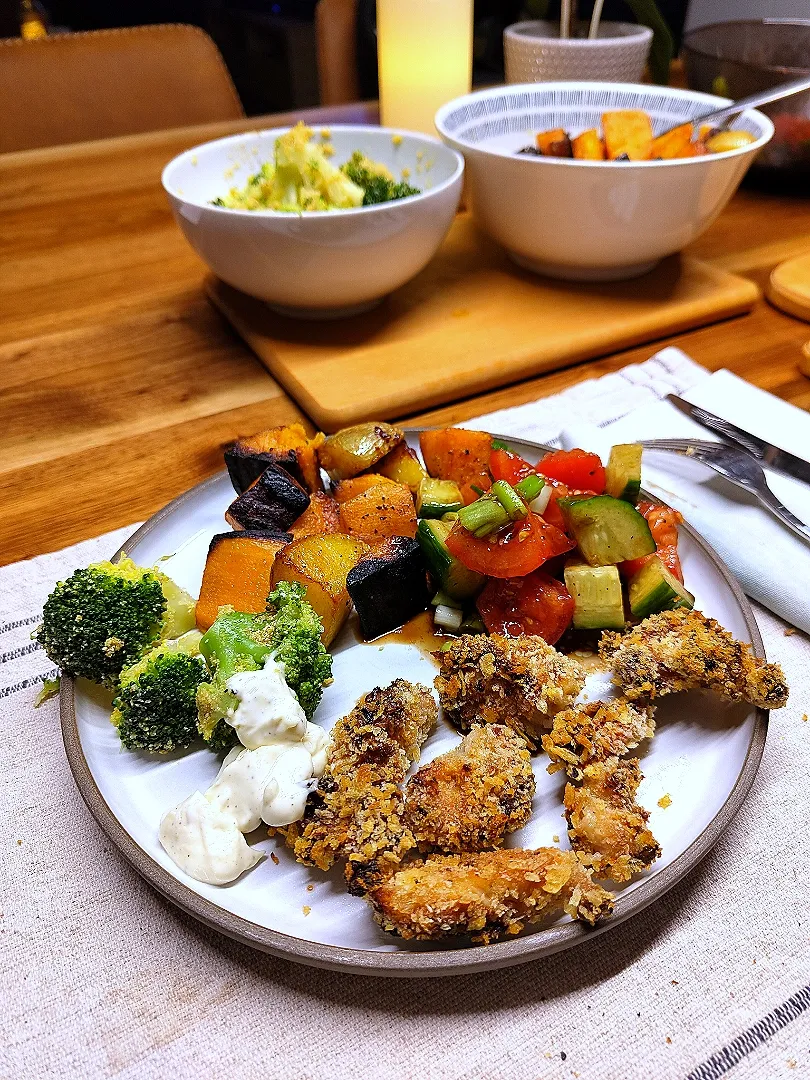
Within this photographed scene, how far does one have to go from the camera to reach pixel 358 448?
1.48 metres

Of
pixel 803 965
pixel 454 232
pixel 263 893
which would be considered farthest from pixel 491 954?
pixel 454 232

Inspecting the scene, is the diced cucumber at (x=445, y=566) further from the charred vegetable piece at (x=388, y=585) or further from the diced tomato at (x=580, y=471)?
the diced tomato at (x=580, y=471)

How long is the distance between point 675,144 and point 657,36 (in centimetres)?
151

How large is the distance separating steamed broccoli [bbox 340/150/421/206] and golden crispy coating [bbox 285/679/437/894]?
1.51m

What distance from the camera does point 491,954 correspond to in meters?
0.87

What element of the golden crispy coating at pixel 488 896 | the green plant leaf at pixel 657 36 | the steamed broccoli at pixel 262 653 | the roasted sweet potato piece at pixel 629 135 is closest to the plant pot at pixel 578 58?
the green plant leaf at pixel 657 36

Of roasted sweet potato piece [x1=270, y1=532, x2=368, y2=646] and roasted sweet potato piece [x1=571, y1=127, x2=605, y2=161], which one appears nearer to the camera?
roasted sweet potato piece [x1=270, y1=532, x2=368, y2=646]

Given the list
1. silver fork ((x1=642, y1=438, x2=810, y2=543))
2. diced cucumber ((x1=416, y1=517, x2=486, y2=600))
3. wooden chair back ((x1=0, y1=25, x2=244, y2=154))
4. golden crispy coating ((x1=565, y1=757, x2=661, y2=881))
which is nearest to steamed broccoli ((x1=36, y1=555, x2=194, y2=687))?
diced cucumber ((x1=416, y1=517, x2=486, y2=600))

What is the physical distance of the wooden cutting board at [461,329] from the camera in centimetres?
197

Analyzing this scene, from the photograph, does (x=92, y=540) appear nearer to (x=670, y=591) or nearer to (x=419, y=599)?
(x=419, y=599)

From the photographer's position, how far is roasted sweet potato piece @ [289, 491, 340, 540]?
1410mm

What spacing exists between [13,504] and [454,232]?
1.65m

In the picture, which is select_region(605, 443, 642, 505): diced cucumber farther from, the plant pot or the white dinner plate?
the plant pot

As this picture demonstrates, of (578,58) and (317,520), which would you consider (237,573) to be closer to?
(317,520)
